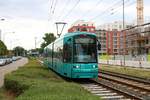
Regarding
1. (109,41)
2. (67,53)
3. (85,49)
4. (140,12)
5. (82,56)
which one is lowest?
(82,56)

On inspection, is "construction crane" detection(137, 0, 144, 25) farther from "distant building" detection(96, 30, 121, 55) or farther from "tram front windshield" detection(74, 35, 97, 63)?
"tram front windshield" detection(74, 35, 97, 63)

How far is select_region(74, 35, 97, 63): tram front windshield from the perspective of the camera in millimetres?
22984

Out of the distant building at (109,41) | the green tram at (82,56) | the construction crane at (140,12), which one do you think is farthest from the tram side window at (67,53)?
the construction crane at (140,12)

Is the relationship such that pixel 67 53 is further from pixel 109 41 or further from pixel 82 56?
pixel 109 41

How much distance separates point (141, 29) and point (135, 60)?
5431mm

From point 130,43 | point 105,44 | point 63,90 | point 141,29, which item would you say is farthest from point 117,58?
point 105,44

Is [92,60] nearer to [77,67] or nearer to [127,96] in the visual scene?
[77,67]

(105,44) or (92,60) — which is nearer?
(92,60)

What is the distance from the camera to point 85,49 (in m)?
23.1

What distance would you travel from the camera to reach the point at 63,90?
13070 millimetres

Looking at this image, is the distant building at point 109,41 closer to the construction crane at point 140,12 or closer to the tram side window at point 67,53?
the construction crane at point 140,12

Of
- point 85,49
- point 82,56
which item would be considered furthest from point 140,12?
point 82,56

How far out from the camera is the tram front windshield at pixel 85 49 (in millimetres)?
22984

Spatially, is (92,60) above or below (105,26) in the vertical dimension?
below
